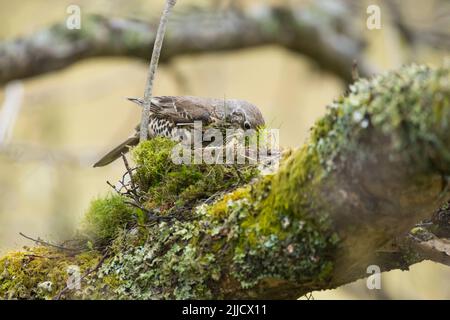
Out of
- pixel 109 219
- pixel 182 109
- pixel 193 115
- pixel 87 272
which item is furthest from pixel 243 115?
pixel 87 272

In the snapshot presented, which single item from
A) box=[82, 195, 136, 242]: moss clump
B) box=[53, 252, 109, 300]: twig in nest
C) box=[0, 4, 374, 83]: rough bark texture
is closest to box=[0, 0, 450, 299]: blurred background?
box=[0, 4, 374, 83]: rough bark texture

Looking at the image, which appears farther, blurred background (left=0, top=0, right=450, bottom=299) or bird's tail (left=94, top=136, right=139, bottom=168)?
blurred background (left=0, top=0, right=450, bottom=299)

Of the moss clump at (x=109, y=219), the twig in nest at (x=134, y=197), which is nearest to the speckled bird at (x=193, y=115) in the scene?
the twig in nest at (x=134, y=197)

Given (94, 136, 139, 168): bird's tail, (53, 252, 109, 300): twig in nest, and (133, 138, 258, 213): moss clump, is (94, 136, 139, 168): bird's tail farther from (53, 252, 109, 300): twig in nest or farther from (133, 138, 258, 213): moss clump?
(53, 252, 109, 300): twig in nest

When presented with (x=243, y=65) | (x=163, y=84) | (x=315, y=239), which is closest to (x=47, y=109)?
(x=163, y=84)

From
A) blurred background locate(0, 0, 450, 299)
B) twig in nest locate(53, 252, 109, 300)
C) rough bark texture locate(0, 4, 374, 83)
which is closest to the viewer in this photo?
twig in nest locate(53, 252, 109, 300)

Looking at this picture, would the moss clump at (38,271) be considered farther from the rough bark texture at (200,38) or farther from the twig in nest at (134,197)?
the rough bark texture at (200,38)
